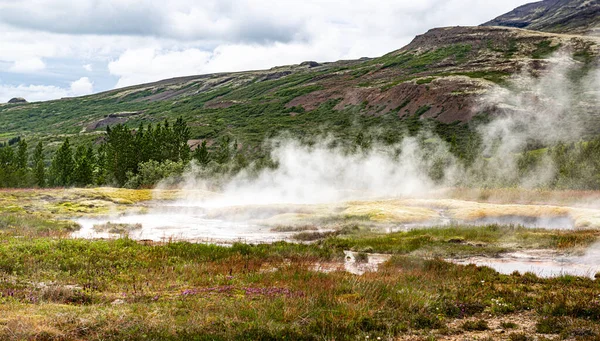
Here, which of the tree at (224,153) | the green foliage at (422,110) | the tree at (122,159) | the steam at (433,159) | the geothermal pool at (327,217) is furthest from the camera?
the green foliage at (422,110)

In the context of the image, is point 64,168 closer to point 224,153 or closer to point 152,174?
point 152,174

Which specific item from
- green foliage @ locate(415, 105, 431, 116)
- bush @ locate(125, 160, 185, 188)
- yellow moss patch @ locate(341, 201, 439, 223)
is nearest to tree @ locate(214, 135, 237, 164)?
bush @ locate(125, 160, 185, 188)

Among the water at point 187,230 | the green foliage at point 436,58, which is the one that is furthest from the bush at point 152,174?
the green foliage at point 436,58

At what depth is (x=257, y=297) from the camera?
13609 millimetres

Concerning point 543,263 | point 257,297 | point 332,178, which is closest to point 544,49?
point 332,178

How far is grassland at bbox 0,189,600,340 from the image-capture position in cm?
1050

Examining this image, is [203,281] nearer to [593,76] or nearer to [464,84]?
[464,84]

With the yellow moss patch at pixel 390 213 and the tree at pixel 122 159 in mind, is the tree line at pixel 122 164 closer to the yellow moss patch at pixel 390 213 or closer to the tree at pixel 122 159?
the tree at pixel 122 159

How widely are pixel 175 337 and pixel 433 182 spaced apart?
214 ft

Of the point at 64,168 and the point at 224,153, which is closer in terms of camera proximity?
the point at 64,168

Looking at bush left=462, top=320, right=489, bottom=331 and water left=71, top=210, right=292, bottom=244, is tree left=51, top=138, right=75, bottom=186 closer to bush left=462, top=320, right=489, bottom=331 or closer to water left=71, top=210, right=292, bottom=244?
water left=71, top=210, right=292, bottom=244

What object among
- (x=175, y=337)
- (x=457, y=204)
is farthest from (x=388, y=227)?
(x=175, y=337)

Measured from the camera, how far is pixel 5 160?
94.2 metres

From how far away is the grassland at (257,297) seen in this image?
34.4 ft
